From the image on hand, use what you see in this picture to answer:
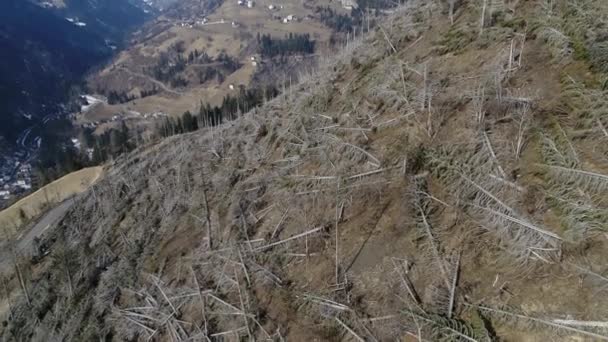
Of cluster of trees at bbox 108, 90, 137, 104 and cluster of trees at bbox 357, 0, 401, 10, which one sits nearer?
cluster of trees at bbox 357, 0, 401, 10

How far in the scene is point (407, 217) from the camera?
31.7 feet

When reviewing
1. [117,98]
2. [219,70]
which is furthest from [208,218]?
[117,98]

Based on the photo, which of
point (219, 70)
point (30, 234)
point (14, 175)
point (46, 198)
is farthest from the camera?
point (219, 70)

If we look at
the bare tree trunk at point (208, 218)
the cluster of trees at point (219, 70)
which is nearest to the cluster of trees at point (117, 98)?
the cluster of trees at point (219, 70)

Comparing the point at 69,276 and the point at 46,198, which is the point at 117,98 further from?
the point at 69,276

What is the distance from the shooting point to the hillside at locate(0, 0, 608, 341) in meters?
7.27

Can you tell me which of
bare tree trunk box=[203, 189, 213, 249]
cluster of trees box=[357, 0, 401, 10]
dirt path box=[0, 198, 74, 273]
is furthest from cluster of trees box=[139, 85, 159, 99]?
bare tree trunk box=[203, 189, 213, 249]

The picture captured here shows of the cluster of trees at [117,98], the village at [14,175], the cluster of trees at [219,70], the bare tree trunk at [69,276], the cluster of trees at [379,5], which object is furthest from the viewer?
the cluster of trees at [219,70]

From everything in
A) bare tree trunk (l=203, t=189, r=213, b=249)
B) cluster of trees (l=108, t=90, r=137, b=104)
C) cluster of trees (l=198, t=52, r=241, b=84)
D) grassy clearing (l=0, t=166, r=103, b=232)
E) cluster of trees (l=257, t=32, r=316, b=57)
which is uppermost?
bare tree trunk (l=203, t=189, r=213, b=249)

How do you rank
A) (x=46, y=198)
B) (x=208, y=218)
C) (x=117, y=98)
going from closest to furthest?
(x=208, y=218) < (x=46, y=198) < (x=117, y=98)

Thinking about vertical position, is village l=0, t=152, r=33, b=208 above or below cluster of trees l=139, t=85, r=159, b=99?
below

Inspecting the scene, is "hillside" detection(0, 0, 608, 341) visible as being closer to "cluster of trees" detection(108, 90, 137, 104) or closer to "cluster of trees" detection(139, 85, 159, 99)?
"cluster of trees" detection(139, 85, 159, 99)

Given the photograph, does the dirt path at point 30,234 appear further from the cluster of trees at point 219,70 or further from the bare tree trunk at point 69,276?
the cluster of trees at point 219,70

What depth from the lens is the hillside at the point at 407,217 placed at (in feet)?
23.9
